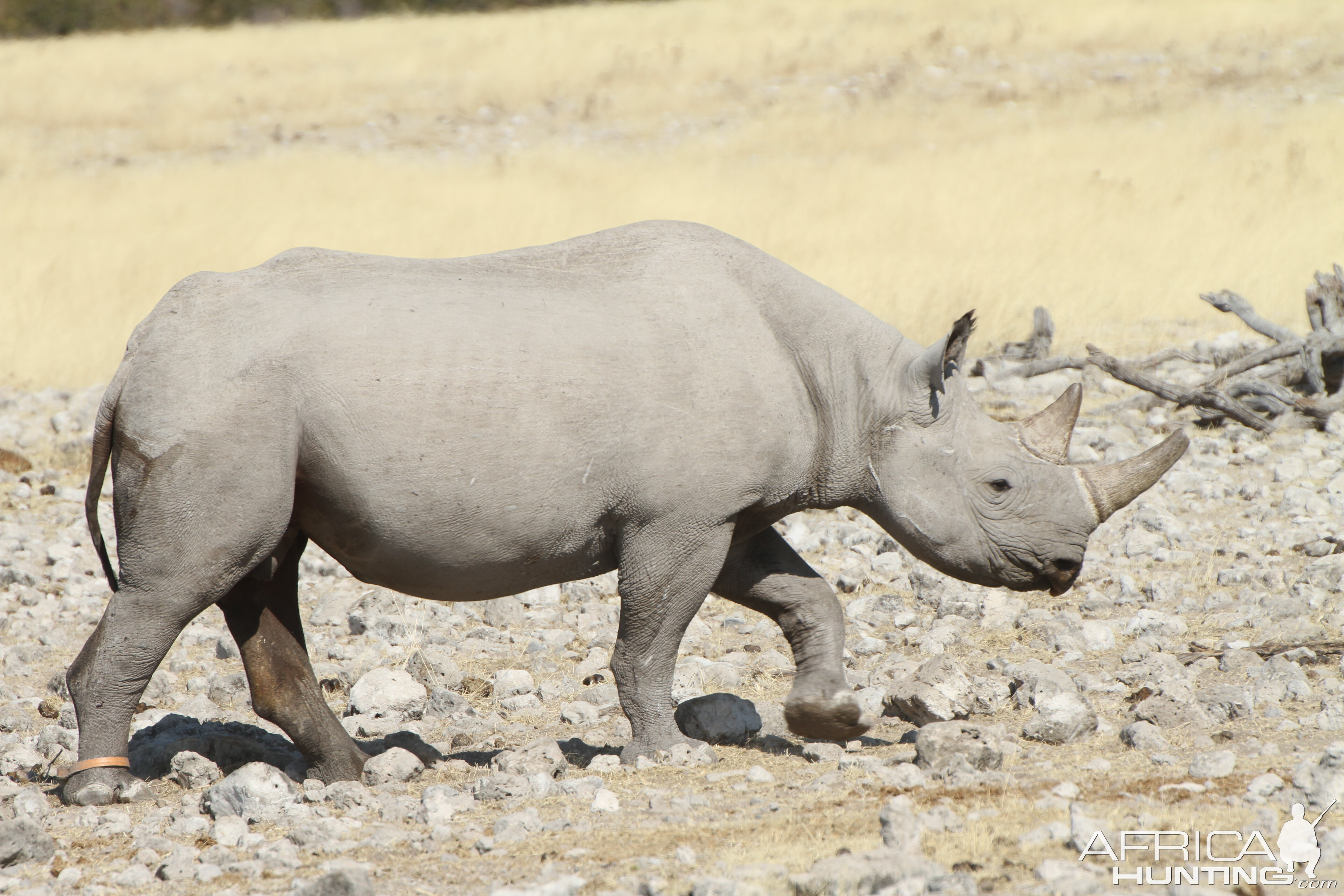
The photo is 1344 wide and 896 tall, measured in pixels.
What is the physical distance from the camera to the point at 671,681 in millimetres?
6090

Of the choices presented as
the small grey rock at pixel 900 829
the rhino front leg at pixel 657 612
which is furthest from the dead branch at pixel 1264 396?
the small grey rock at pixel 900 829

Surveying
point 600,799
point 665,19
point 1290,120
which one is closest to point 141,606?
point 600,799

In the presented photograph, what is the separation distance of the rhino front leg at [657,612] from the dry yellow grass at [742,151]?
8.92 meters

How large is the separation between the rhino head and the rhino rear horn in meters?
0.09

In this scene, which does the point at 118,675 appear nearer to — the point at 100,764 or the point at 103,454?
the point at 100,764

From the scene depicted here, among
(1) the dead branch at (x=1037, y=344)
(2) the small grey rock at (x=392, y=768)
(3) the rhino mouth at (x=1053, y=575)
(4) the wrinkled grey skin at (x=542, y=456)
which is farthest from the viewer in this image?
(1) the dead branch at (x=1037, y=344)

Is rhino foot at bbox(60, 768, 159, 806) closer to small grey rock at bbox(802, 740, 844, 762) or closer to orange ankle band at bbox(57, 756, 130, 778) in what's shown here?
orange ankle band at bbox(57, 756, 130, 778)

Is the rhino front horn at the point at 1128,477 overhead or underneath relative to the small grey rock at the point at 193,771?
overhead

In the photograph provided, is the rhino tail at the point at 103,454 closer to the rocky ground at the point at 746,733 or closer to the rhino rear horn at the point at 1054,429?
the rocky ground at the point at 746,733

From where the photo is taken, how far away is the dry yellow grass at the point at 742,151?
1664cm

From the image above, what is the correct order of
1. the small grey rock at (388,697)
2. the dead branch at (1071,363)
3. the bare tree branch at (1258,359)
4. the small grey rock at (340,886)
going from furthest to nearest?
the dead branch at (1071,363) → the bare tree branch at (1258,359) → the small grey rock at (388,697) → the small grey rock at (340,886)

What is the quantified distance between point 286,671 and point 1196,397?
26.6ft

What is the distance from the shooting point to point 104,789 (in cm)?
530

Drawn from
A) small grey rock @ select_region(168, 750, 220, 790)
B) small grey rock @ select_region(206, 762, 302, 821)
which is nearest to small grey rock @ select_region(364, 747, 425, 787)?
small grey rock @ select_region(206, 762, 302, 821)
